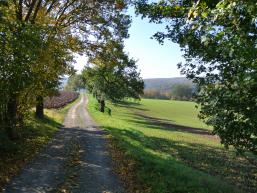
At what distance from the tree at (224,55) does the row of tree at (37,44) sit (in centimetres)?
621

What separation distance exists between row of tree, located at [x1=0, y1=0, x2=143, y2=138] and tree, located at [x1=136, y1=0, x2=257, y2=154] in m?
6.21

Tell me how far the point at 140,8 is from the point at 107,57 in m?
21.7

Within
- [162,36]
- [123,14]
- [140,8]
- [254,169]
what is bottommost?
[254,169]

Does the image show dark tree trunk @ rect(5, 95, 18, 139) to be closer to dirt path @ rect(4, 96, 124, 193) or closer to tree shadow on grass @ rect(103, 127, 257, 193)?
dirt path @ rect(4, 96, 124, 193)

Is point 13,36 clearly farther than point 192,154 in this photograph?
No

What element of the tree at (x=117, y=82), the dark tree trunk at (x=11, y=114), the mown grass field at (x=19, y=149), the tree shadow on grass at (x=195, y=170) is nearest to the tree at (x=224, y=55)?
the tree shadow on grass at (x=195, y=170)

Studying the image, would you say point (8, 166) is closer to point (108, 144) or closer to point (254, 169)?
point (108, 144)

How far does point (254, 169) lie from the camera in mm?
23250

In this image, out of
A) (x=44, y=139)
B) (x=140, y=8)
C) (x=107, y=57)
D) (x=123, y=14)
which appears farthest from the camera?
(x=107, y=57)

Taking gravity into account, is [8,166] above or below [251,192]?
above

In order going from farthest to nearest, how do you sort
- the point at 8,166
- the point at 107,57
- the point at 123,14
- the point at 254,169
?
the point at 107,57 < the point at 123,14 < the point at 254,169 < the point at 8,166

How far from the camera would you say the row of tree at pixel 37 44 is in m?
16.9

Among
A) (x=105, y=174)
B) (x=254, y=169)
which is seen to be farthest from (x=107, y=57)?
(x=105, y=174)

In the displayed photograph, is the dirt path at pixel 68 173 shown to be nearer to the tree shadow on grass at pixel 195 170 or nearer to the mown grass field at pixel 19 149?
the mown grass field at pixel 19 149
